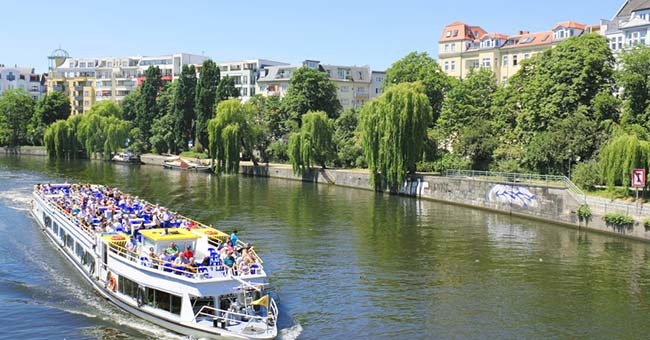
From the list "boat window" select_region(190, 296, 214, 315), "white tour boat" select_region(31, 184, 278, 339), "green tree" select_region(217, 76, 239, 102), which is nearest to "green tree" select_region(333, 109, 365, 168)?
"green tree" select_region(217, 76, 239, 102)

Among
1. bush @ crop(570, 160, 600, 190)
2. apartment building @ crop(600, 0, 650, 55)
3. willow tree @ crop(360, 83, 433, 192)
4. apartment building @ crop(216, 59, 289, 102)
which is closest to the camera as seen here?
bush @ crop(570, 160, 600, 190)

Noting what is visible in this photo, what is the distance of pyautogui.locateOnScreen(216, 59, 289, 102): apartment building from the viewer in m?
151

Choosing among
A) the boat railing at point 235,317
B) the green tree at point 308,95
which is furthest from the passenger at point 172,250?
the green tree at point 308,95

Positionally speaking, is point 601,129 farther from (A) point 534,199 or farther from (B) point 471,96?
(B) point 471,96

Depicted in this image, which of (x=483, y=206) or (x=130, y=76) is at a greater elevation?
(x=130, y=76)

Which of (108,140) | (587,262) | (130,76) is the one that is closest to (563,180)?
(587,262)

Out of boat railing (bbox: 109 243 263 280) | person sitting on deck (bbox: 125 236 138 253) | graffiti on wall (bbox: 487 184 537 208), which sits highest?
graffiti on wall (bbox: 487 184 537 208)

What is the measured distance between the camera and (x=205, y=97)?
115 metres

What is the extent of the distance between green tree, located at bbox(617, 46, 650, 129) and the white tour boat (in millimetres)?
41655

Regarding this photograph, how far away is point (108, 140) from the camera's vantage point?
122 meters

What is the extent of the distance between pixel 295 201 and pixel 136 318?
3832 cm

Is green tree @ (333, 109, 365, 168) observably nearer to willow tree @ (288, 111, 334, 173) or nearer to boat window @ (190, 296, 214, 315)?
willow tree @ (288, 111, 334, 173)

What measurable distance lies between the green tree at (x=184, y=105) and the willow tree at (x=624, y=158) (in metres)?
87.8

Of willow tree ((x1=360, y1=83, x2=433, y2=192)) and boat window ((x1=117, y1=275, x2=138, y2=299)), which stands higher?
willow tree ((x1=360, y1=83, x2=433, y2=192))
